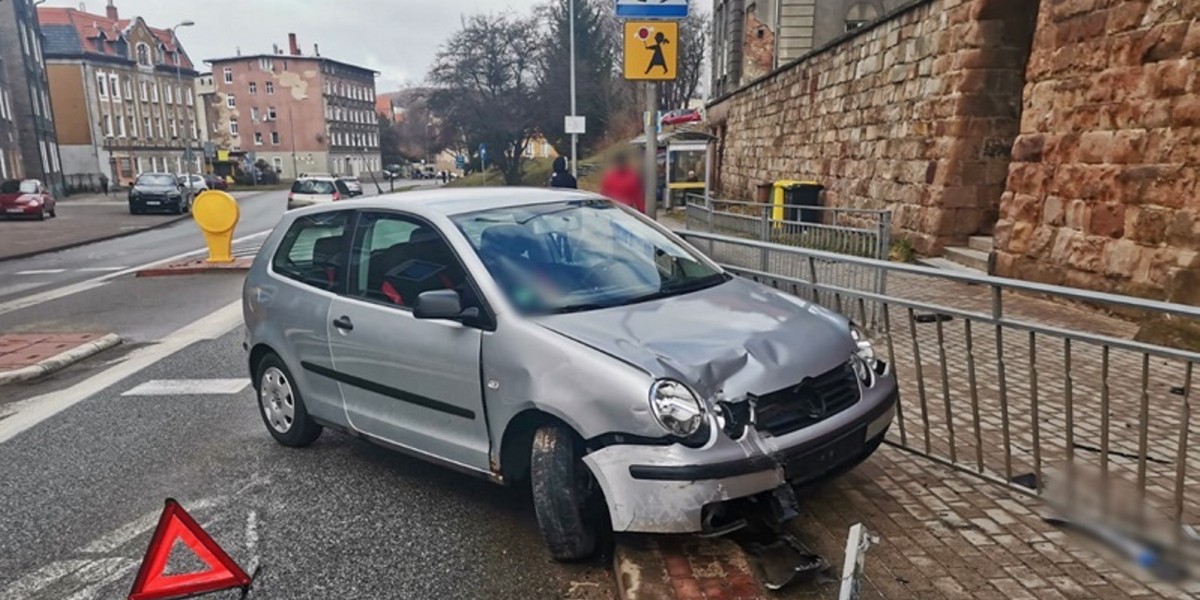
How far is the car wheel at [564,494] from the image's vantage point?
136 inches

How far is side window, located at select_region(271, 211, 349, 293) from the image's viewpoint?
15.7 feet

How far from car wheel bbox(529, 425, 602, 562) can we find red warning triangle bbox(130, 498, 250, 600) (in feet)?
4.11

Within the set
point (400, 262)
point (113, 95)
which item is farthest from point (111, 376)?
point (113, 95)

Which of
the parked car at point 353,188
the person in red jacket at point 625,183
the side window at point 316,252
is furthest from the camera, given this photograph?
the parked car at point 353,188

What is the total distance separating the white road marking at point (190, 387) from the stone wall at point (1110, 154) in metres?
8.32

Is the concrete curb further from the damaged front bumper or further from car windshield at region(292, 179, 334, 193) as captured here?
car windshield at region(292, 179, 334, 193)

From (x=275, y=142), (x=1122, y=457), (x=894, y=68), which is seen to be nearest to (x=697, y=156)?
(x=894, y=68)

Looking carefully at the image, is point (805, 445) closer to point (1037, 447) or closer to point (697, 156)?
point (1037, 447)

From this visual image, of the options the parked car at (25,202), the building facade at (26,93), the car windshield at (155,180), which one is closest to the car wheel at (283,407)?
the car windshield at (155,180)

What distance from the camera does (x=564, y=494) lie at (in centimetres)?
345

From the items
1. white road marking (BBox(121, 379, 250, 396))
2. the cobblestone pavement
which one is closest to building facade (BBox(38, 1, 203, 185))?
white road marking (BBox(121, 379, 250, 396))

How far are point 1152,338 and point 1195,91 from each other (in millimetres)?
2713

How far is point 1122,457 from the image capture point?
434 centimetres

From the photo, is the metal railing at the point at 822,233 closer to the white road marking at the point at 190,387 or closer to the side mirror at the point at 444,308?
the side mirror at the point at 444,308
